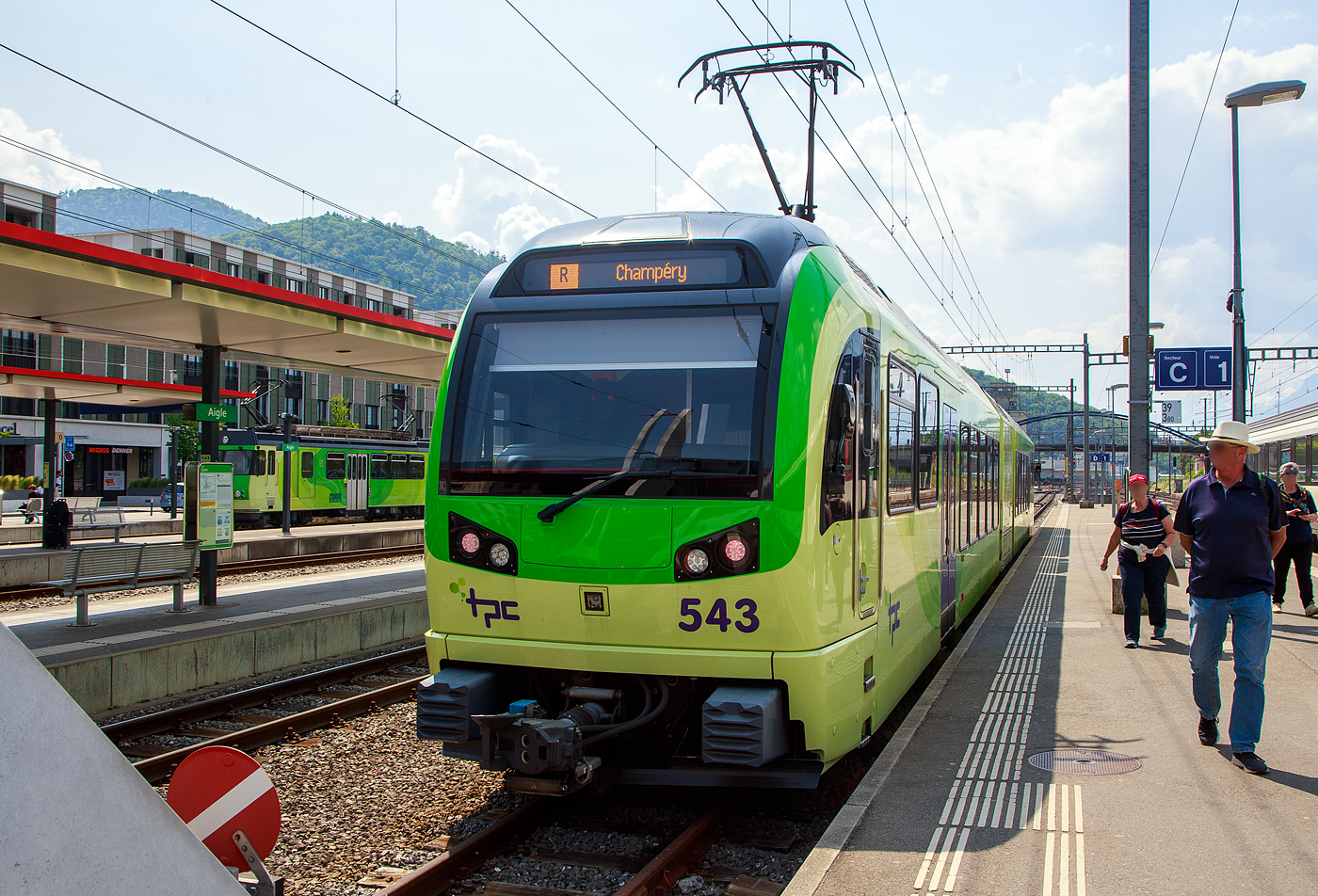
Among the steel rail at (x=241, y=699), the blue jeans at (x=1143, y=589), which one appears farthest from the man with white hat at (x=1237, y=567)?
the steel rail at (x=241, y=699)

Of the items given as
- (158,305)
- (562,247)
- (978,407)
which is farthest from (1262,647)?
(158,305)

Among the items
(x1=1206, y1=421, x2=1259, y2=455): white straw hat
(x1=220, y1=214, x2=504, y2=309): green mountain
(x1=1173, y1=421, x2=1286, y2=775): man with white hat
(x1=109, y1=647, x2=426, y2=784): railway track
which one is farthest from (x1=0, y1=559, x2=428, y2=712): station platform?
(x1=220, y1=214, x2=504, y2=309): green mountain

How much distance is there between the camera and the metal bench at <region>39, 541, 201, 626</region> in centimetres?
1034

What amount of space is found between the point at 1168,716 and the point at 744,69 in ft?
27.4

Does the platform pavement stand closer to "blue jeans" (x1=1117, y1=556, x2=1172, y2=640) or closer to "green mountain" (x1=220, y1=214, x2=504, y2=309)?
"blue jeans" (x1=1117, y1=556, x2=1172, y2=640)

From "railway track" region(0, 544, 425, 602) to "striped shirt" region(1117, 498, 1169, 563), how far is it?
1349 centimetres

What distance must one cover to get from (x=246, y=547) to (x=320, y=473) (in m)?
11.3

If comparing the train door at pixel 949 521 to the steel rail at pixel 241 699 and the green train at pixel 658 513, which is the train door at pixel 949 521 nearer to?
the green train at pixel 658 513

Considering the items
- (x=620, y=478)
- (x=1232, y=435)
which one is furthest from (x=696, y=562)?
(x=1232, y=435)

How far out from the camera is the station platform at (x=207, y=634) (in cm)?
823

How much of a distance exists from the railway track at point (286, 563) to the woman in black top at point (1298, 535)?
49.4 ft

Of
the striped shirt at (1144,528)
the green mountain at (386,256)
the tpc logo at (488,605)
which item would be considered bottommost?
the tpc logo at (488,605)

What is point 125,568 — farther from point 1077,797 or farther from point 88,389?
point 88,389

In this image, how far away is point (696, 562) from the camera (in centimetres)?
485
